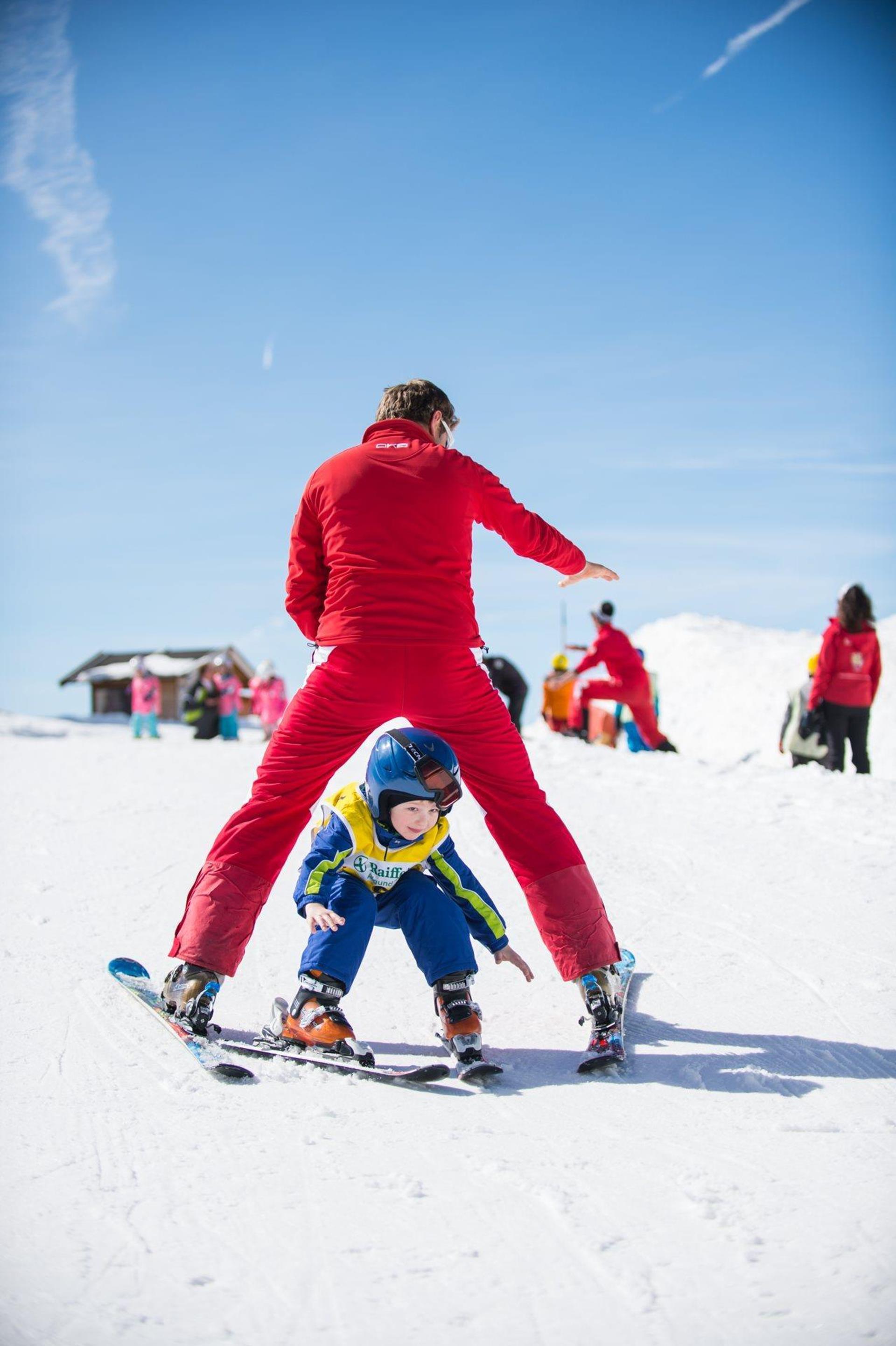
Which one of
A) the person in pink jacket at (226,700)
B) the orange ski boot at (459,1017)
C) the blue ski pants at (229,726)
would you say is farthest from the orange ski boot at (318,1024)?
the blue ski pants at (229,726)

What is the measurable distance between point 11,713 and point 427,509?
18.8 metres

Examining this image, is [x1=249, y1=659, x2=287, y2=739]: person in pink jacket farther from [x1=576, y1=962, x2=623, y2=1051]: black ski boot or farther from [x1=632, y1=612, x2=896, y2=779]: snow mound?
[x1=576, y1=962, x2=623, y2=1051]: black ski boot

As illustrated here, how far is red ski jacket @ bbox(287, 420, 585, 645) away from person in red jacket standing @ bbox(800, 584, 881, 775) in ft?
21.2

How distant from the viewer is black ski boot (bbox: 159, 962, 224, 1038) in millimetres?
2684

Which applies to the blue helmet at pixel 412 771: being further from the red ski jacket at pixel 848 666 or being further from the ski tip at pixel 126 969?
the red ski jacket at pixel 848 666

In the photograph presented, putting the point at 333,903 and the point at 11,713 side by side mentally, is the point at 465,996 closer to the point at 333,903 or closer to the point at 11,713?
the point at 333,903

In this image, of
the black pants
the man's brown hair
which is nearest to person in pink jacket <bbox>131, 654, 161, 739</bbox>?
the black pants

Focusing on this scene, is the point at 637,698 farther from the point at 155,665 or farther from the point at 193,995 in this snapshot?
the point at 155,665

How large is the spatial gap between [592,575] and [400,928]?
1.22 m

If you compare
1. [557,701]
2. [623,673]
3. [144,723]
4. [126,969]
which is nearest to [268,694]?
[144,723]

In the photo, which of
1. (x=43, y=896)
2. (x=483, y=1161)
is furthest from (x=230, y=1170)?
(x=43, y=896)

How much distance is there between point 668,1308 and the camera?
1426mm

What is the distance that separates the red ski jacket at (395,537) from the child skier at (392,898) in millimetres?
337

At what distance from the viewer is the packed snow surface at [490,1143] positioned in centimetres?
144
